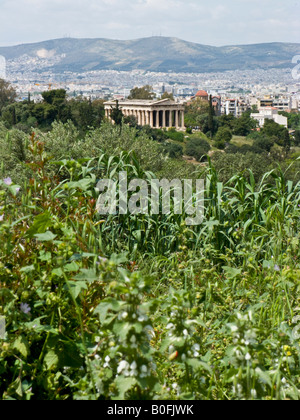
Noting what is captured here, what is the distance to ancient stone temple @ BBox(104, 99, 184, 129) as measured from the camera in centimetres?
5616

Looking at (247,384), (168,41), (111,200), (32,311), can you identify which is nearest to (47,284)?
(32,311)

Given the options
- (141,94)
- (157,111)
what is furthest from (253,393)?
(141,94)

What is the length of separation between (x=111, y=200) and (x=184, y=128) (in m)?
53.1

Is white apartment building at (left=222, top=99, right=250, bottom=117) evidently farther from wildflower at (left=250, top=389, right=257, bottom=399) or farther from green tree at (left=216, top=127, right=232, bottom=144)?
wildflower at (left=250, top=389, right=257, bottom=399)

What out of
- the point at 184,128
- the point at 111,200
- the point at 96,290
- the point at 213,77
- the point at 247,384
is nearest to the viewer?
the point at 247,384

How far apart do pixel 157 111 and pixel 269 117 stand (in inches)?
735

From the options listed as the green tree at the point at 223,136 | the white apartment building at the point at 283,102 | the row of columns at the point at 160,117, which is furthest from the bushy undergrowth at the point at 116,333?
the white apartment building at the point at 283,102

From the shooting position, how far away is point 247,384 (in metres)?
0.94

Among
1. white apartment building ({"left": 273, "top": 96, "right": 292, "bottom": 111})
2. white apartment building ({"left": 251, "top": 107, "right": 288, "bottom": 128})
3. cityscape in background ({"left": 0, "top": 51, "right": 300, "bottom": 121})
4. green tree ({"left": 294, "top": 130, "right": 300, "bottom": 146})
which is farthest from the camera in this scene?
white apartment building ({"left": 273, "top": 96, "right": 292, "bottom": 111})

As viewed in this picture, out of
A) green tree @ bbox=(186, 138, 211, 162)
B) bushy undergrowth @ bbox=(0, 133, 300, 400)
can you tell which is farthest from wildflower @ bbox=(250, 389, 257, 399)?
green tree @ bbox=(186, 138, 211, 162)

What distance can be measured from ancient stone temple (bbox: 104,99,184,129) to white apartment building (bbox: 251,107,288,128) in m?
11.1

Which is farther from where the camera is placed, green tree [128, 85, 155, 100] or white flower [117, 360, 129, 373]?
green tree [128, 85, 155, 100]

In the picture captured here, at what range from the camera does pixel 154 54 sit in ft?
584
